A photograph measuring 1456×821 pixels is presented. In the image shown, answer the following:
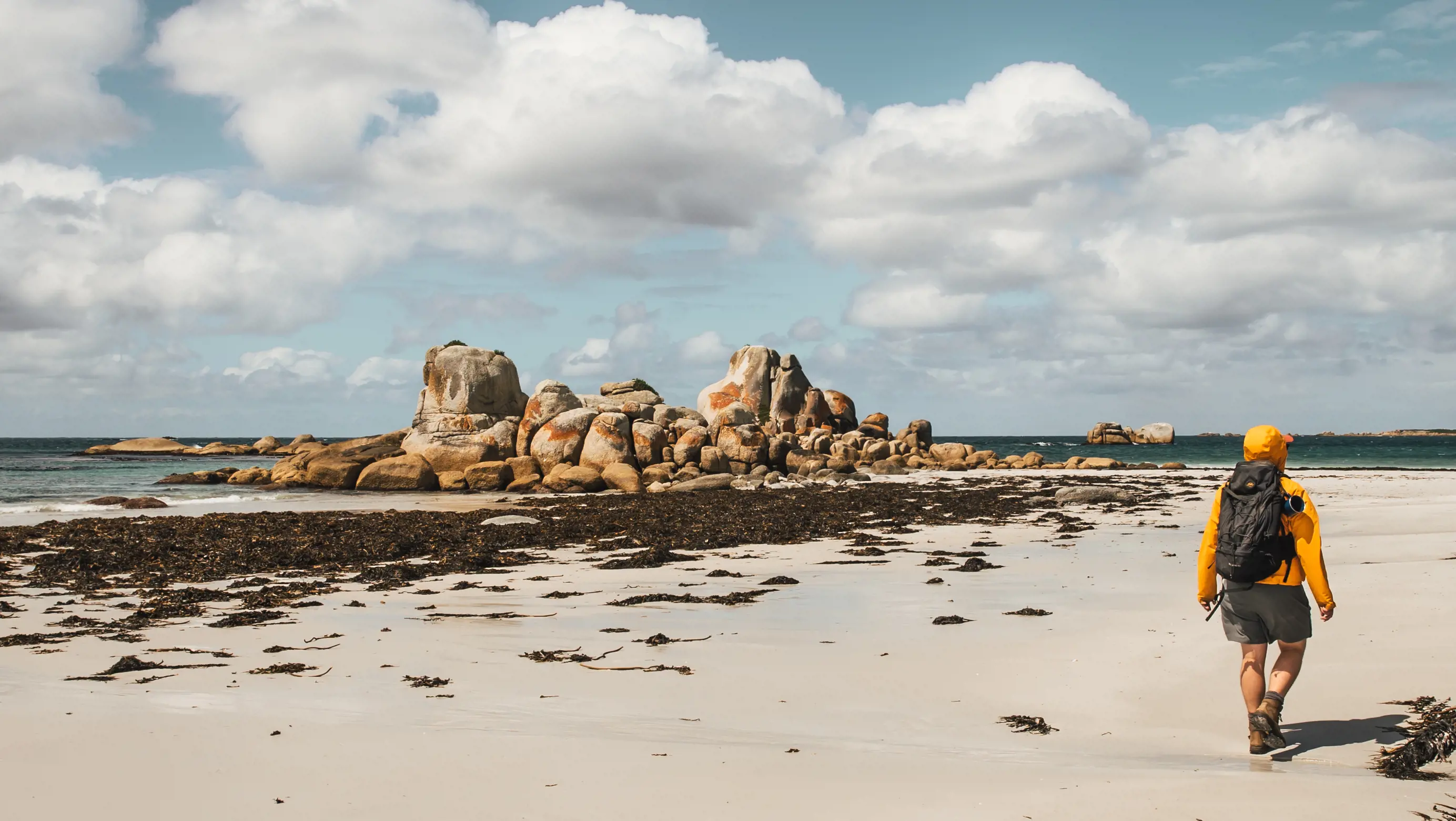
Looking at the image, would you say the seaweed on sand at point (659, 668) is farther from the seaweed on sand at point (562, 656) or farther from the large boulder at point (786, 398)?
the large boulder at point (786, 398)

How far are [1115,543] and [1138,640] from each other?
6854 millimetres

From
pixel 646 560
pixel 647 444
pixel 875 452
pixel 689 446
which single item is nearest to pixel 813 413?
pixel 875 452

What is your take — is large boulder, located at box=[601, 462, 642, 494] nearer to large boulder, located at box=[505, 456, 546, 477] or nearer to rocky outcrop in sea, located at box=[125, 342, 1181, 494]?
rocky outcrop in sea, located at box=[125, 342, 1181, 494]

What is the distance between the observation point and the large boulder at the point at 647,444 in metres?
30.5

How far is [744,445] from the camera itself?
3209 cm

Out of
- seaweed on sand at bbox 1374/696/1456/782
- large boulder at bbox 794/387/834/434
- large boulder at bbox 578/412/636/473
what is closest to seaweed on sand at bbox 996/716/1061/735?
seaweed on sand at bbox 1374/696/1456/782

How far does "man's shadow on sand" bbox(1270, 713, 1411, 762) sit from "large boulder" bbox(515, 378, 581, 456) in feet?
92.9

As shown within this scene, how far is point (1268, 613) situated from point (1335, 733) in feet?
2.33

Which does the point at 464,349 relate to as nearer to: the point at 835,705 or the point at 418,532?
the point at 418,532

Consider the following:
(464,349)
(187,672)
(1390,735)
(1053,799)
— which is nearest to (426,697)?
(187,672)

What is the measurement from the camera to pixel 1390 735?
4.54 meters

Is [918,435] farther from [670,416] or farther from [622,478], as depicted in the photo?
[622,478]

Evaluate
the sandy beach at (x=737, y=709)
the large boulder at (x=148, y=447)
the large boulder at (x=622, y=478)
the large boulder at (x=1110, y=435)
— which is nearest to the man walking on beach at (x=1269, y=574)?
the sandy beach at (x=737, y=709)

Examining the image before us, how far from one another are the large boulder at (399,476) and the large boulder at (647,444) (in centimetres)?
679
